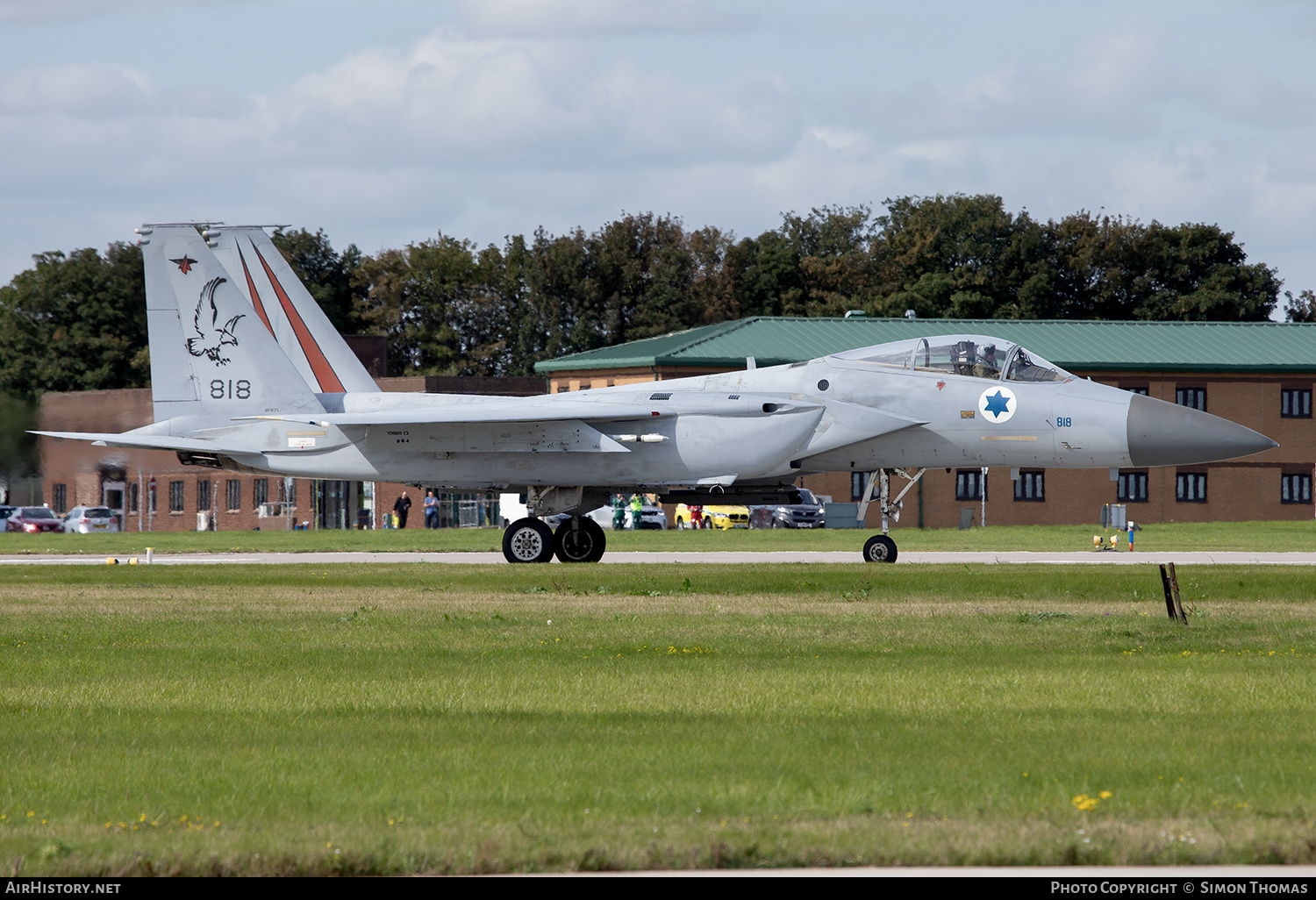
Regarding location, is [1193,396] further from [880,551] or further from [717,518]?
[880,551]

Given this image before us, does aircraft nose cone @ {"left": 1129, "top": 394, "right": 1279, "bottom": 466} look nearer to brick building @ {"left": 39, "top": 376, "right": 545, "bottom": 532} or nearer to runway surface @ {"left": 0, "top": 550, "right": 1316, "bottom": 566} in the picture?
runway surface @ {"left": 0, "top": 550, "right": 1316, "bottom": 566}

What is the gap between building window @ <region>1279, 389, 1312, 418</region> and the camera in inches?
2751

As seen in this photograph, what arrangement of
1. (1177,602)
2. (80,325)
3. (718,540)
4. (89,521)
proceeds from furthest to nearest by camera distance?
(80,325), (89,521), (718,540), (1177,602)

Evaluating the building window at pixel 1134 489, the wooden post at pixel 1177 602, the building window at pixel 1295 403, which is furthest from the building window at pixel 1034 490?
the wooden post at pixel 1177 602

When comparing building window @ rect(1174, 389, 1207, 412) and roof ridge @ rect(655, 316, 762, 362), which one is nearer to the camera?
roof ridge @ rect(655, 316, 762, 362)

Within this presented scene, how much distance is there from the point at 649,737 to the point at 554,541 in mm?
18201

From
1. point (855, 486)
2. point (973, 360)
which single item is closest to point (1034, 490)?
point (855, 486)

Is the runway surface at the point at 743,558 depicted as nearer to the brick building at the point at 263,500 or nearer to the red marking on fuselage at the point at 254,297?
the red marking on fuselage at the point at 254,297

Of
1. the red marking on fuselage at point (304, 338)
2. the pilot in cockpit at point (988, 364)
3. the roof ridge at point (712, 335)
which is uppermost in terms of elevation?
the roof ridge at point (712, 335)

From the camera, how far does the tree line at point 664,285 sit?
8694 centimetres

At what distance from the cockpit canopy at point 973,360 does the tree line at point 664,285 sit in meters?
60.1

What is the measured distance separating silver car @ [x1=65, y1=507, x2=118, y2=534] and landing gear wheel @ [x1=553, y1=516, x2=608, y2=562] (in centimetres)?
3418

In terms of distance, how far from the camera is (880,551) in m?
26.5

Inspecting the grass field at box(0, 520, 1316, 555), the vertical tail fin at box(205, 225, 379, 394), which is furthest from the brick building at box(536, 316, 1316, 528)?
the vertical tail fin at box(205, 225, 379, 394)
